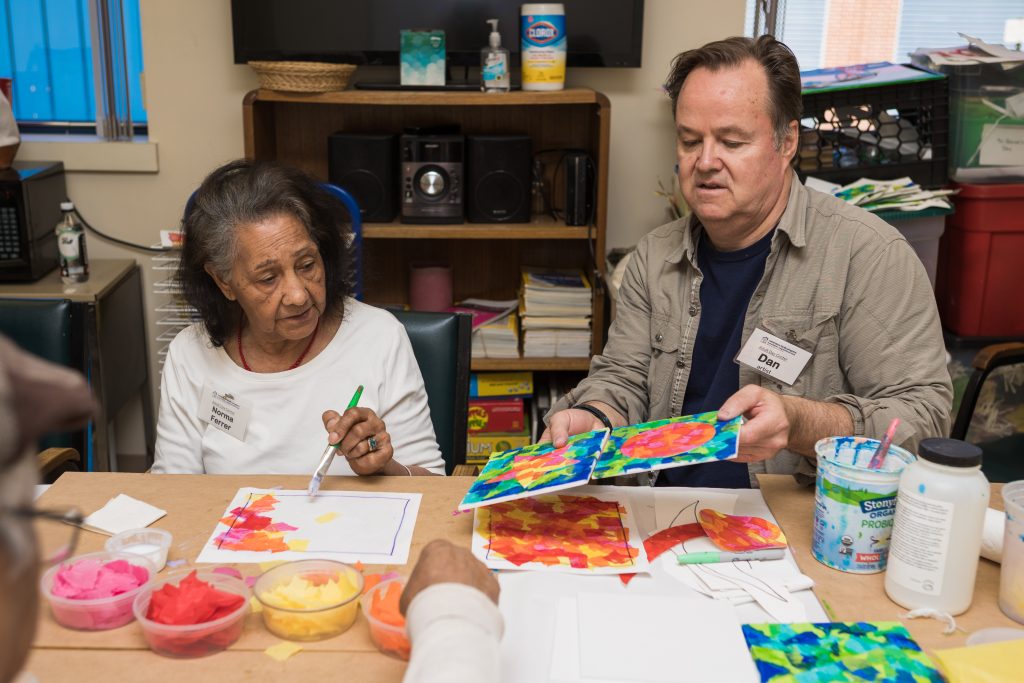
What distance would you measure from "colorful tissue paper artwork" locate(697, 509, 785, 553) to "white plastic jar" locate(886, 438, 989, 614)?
7.3 inches

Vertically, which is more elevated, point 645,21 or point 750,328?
point 645,21

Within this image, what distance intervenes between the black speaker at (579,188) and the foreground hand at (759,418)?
1.73 metres

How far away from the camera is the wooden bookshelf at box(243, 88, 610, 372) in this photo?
9.69 ft

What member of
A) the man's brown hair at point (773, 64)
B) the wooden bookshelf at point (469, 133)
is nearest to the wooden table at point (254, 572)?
the man's brown hair at point (773, 64)

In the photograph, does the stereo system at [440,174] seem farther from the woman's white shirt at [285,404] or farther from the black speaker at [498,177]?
the woman's white shirt at [285,404]

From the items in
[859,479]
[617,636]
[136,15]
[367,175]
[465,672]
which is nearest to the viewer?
[465,672]

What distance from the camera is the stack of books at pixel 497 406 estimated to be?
3240mm

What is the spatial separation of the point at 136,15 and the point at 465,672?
317 centimetres

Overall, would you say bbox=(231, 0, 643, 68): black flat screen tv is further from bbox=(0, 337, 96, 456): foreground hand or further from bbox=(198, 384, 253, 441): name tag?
bbox=(0, 337, 96, 456): foreground hand

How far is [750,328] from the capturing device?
187cm

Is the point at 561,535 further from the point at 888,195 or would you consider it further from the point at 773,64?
the point at 888,195

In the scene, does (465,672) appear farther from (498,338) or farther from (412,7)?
(412,7)

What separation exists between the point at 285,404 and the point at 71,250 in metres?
1.67

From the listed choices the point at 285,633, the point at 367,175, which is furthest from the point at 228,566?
the point at 367,175
